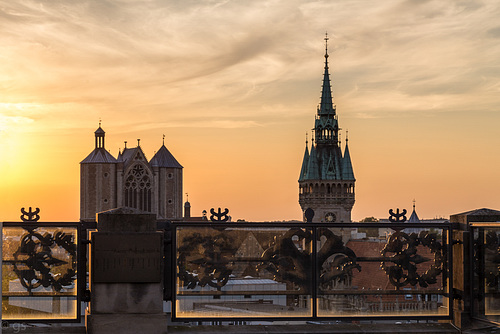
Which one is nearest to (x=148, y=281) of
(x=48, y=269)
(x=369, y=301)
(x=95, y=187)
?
(x=48, y=269)

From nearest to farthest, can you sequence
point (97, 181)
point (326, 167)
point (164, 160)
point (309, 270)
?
point (309, 270) → point (97, 181) → point (164, 160) → point (326, 167)

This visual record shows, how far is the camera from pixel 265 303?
6398mm

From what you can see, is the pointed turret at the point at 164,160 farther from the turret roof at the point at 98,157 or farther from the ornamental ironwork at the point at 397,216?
the ornamental ironwork at the point at 397,216

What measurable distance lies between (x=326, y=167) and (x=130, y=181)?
111 feet

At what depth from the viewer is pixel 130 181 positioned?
121812mm

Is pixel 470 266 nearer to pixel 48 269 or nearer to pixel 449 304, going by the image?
pixel 449 304

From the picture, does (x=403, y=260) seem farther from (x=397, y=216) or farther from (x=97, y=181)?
(x=97, y=181)

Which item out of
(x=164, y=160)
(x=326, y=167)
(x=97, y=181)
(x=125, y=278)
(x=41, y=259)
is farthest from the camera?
(x=326, y=167)

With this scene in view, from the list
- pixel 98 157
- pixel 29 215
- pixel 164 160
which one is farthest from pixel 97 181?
pixel 29 215

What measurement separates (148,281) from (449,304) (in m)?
2.67

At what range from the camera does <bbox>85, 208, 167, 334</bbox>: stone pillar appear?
5.85m

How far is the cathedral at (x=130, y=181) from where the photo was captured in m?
120

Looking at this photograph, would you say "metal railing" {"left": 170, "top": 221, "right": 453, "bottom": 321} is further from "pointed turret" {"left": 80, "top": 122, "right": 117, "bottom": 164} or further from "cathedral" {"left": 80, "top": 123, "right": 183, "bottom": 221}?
"pointed turret" {"left": 80, "top": 122, "right": 117, "bottom": 164}

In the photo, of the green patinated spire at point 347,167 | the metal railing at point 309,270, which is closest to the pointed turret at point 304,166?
the green patinated spire at point 347,167
